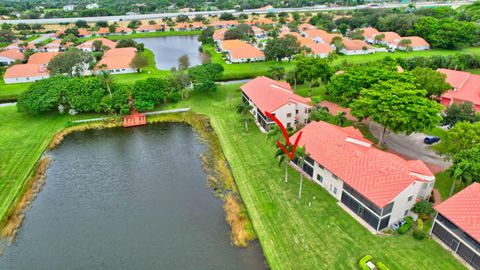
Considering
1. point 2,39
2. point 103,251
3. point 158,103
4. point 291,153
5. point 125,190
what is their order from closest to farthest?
point 103,251
point 291,153
point 125,190
point 158,103
point 2,39

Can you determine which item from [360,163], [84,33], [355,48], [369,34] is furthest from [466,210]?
[84,33]

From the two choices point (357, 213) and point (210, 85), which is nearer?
point (357, 213)

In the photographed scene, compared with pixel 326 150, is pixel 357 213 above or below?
below

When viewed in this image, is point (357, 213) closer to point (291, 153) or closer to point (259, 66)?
point (291, 153)

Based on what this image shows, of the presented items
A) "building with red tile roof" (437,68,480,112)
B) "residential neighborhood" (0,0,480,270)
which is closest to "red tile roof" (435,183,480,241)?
"residential neighborhood" (0,0,480,270)

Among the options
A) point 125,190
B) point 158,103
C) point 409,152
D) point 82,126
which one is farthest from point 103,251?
point 409,152

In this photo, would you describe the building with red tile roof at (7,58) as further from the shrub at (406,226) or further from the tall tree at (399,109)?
the shrub at (406,226)
